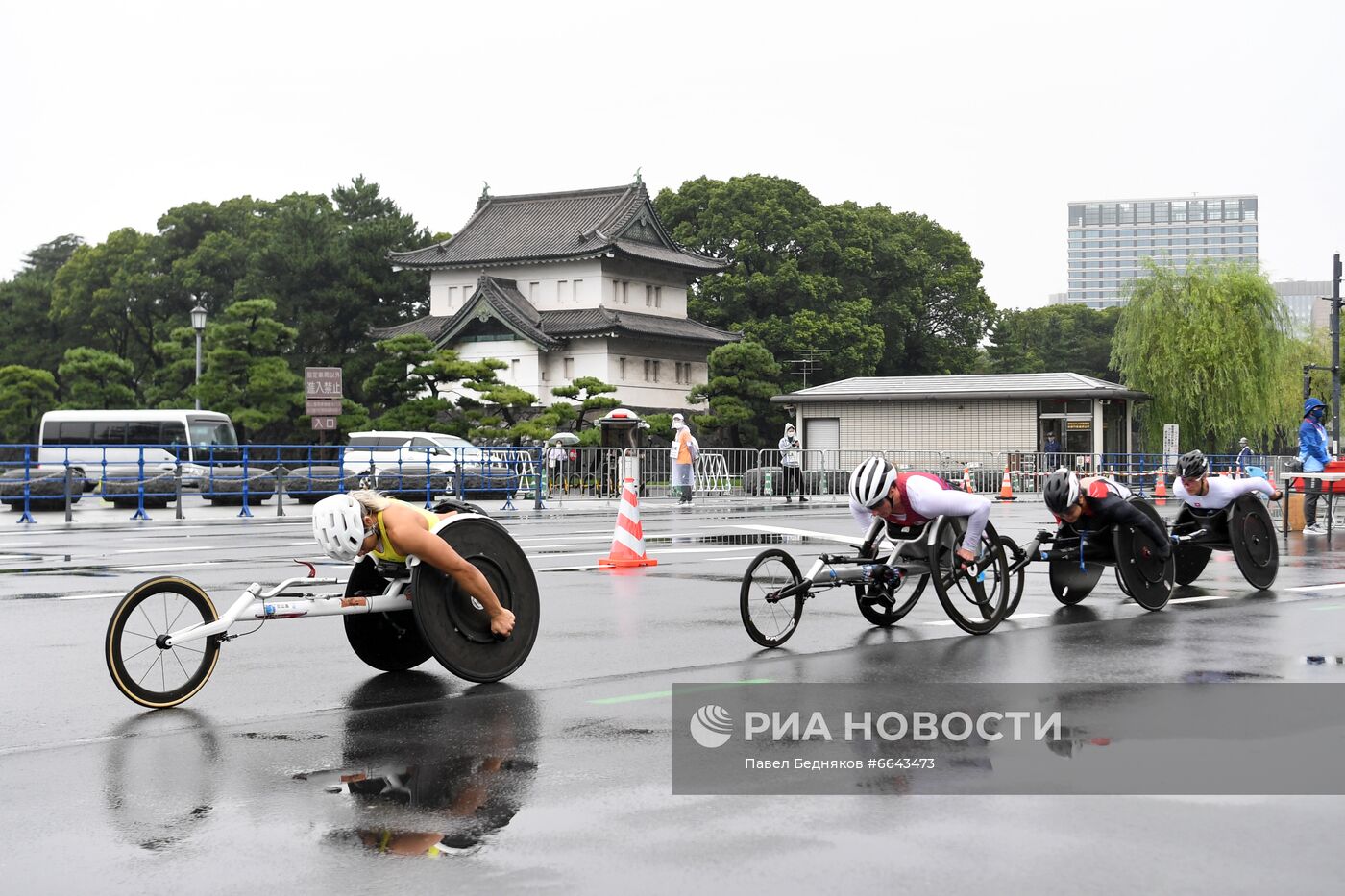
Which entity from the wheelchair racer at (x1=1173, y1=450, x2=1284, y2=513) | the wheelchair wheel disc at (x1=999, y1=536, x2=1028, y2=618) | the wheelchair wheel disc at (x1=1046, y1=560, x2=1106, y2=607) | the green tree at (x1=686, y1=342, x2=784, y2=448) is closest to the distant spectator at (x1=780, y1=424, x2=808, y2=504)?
the green tree at (x1=686, y1=342, x2=784, y2=448)

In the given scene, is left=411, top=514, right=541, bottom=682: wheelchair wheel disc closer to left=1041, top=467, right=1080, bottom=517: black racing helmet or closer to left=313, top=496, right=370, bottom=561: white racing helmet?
left=313, top=496, right=370, bottom=561: white racing helmet

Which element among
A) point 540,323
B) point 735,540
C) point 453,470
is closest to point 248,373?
point 540,323

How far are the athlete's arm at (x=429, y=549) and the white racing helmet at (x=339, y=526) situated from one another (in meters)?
0.16

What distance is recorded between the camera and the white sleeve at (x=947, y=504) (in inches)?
383

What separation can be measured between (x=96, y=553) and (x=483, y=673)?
12.5 metres

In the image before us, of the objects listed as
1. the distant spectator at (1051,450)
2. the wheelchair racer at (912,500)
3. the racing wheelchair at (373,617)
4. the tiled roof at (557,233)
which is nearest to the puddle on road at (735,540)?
the wheelchair racer at (912,500)

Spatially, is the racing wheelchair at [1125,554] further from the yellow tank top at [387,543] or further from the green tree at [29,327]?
the green tree at [29,327]

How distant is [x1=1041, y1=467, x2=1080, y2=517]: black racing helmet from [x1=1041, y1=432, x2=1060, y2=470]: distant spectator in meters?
36.3

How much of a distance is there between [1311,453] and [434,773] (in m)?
19.8

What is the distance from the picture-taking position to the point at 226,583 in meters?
13.5

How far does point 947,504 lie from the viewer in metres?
9.74

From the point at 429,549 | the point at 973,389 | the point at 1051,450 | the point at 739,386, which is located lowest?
the point at 429,549

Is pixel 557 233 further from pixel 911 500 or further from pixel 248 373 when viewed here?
pixel 911 500

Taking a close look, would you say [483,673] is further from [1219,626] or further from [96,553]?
[96,553]
